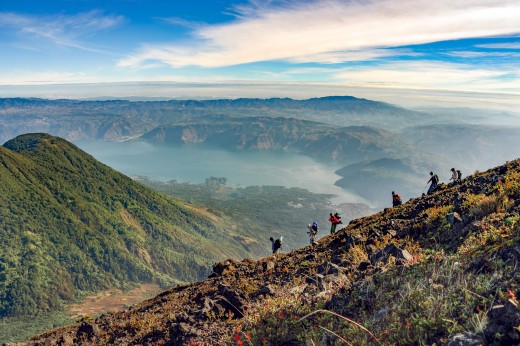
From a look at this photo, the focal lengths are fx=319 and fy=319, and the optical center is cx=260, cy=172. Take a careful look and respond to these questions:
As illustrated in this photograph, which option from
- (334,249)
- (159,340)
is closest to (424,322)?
(159,340)

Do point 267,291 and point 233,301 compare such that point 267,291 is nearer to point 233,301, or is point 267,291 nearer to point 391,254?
point 233,301

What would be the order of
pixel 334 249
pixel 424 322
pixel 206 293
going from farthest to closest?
1. pixel 334 249
2. pixel 206 293
3. pixel 424 322

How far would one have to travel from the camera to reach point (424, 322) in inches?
271

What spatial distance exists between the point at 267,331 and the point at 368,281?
3.47m

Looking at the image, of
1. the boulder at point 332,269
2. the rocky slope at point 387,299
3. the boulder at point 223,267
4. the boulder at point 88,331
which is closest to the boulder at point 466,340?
the rocky slope at point 387,299

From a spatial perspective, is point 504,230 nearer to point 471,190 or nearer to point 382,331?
point 382,331

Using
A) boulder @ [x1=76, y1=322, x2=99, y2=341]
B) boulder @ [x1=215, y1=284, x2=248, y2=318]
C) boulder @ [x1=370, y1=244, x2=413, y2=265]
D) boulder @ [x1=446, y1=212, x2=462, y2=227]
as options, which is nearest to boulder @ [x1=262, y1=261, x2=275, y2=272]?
boulder @ [x1=215, y1=284, x2=248, y2=318]

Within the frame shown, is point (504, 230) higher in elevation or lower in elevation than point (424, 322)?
higher

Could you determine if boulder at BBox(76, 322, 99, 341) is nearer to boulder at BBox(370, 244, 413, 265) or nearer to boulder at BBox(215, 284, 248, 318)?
boulder at BBox(215, 284, 248, 318)

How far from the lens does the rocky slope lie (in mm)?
6824

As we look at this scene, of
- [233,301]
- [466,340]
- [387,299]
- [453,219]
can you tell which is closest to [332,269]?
[233,301]

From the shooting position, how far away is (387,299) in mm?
8734

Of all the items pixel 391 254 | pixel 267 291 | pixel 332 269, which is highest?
pixel 391 254

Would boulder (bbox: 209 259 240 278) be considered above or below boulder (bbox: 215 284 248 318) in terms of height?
below
